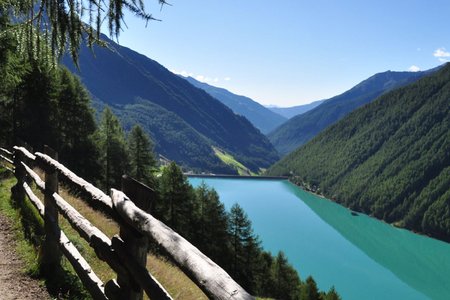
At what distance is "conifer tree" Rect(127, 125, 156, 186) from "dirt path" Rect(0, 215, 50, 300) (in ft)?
130

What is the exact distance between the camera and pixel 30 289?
706 cm

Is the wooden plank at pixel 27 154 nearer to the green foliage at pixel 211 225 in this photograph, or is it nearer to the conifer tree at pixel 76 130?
the conifer tree at pixel 76 130

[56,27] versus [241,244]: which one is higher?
[56,27]

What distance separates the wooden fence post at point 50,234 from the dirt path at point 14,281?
374mm

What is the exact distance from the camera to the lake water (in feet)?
253

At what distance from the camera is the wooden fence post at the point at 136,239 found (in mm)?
4520

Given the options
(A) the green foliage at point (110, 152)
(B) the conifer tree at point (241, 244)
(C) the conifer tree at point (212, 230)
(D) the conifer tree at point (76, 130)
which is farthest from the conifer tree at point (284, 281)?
(D) the conifer tree at point (76, 130)

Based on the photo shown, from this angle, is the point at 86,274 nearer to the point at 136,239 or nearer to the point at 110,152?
the point at 136,239

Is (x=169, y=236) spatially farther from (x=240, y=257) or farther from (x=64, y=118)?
(x=240, y=257)

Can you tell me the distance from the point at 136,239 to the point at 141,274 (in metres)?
0.43

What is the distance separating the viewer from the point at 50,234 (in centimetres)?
757

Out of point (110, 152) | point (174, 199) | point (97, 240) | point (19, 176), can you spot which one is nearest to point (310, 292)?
point (174, 199)

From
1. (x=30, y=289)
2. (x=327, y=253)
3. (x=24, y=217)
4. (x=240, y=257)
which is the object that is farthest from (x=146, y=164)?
(x=327, y=253)

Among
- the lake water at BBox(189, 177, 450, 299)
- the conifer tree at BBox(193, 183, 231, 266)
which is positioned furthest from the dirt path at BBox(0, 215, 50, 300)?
the lake water at BBox(189, 177, 450, 299)
